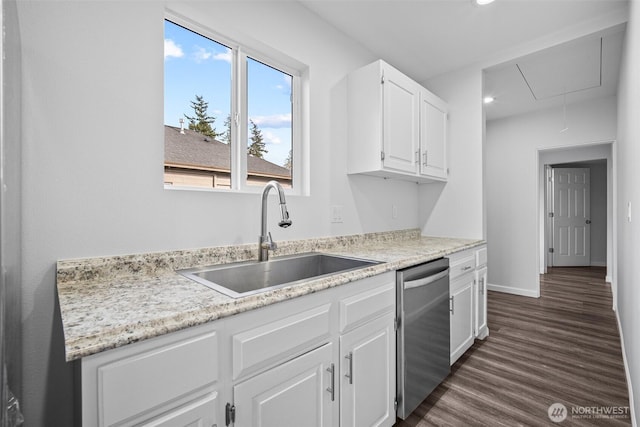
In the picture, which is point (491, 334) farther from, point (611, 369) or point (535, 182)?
point (535, 182)

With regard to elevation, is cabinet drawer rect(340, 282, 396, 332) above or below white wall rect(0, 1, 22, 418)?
below

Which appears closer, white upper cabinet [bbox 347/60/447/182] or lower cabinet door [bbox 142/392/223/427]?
lower cabinet door [bbox 142/392/223/427]

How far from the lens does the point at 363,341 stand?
1.34 m

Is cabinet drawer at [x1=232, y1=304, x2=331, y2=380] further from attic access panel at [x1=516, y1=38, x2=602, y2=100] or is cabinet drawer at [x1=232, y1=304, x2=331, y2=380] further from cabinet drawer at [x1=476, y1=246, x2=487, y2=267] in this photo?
attic access panel at [x1=516, y1=38, x2=602, y2=100]

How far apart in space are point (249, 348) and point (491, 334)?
2.63 metres

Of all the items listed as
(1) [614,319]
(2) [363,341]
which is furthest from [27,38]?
(1) [614,319]

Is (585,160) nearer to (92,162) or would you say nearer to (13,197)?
(92,162)

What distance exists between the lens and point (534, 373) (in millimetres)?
2074

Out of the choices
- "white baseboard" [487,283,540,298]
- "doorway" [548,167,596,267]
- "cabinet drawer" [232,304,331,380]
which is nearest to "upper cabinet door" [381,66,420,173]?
"cabinet drawer" [232,304,331,380]

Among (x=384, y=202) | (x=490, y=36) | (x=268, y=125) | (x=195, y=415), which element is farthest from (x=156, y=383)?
(x=490, y=36)

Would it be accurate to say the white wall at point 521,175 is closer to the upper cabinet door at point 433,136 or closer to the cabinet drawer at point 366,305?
the upper cabinet door at point 433,136

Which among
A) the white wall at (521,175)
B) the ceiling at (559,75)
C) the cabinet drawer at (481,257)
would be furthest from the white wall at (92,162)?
the white wall at (521,175)

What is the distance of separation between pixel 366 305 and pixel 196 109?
1328 millimetres

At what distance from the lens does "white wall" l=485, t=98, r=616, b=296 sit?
378 cm
